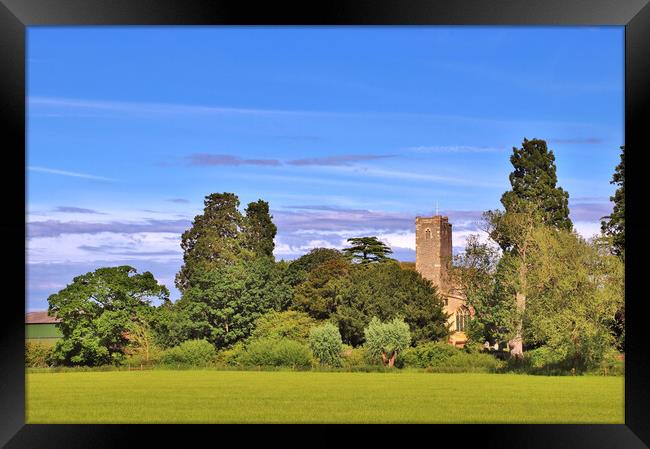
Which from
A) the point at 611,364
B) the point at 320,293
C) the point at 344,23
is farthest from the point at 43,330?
the point at 344,23

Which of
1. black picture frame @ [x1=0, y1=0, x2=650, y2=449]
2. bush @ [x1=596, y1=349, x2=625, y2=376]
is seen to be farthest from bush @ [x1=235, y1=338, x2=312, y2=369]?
black picture frame @ [x1=0, y1=0, x2=650, y2=449]

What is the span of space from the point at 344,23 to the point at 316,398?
8579mm

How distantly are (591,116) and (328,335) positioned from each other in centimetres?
675

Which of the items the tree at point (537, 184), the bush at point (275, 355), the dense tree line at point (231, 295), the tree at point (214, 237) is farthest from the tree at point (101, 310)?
the tree at point (537, 184)

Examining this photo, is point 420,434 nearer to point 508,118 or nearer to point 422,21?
point 422,21

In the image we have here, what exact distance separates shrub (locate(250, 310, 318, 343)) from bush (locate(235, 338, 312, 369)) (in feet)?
0.77

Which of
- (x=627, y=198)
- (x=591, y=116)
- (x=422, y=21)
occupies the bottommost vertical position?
(x=627, y=198)

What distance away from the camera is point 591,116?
15.9 metres

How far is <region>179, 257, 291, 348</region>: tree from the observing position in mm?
16719

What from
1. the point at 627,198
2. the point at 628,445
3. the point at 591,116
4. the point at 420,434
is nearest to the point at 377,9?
the point at 627,198

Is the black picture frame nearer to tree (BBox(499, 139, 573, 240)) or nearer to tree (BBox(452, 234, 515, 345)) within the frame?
tree (BBox(452, 234, 515, 345))

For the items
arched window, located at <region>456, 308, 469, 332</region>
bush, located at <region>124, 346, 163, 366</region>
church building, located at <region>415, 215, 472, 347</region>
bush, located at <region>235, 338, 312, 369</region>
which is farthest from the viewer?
church building, located at <region>415, 215, 472, 347</region>

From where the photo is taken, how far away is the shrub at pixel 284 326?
658 inches

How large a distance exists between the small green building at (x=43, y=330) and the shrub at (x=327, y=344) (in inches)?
196
